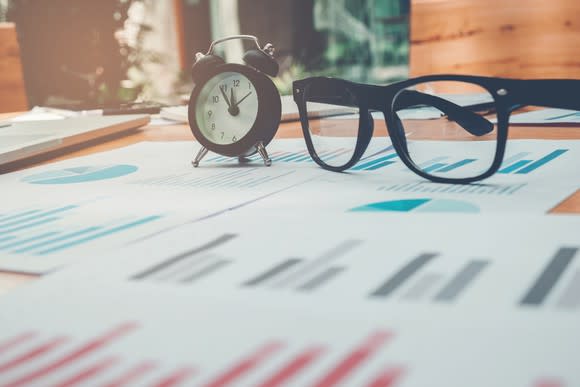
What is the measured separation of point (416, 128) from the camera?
0.93 meters

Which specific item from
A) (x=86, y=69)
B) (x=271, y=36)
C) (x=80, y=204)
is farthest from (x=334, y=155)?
(x=271, y=36)

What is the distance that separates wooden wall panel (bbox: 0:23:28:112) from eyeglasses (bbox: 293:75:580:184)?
1415 mm

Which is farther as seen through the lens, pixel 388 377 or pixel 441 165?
pixel 441 165

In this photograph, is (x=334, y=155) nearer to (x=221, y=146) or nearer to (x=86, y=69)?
(x=221, y=146)

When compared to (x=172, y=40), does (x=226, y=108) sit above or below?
above

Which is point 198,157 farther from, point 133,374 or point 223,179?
point 133,374

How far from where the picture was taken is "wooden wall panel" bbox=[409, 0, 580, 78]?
5.29 feet

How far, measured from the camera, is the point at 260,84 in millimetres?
751

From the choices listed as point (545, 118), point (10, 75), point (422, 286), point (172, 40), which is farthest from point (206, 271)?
point (172, 40)

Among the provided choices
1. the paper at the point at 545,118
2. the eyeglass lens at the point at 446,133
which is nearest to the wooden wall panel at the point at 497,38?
the paper at the point at 545,118

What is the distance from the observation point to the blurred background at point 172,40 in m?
4.30

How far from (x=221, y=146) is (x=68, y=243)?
0.32 m

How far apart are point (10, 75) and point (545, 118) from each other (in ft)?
5.37

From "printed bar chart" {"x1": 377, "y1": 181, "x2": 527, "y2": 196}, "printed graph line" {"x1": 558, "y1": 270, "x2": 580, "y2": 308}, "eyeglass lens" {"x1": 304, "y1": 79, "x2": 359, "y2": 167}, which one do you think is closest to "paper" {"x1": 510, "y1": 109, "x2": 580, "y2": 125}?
"eyeglass lens" {"x1": 304, "y1": 79, "x2": 359, "y2": 167}
